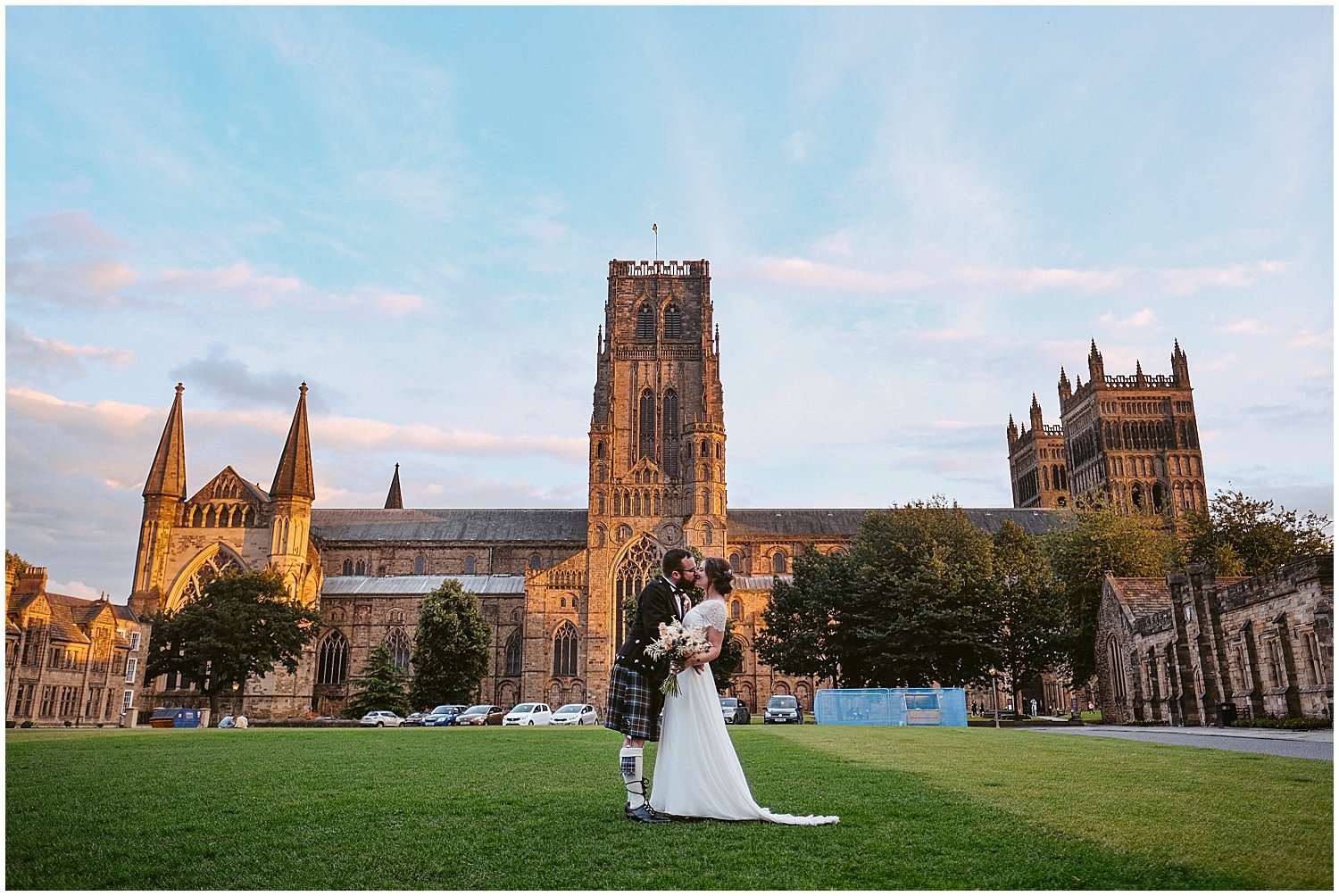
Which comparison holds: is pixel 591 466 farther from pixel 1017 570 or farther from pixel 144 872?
pixel 144 872

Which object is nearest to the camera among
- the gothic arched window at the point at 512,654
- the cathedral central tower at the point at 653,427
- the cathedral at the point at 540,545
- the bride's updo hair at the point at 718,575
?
the bride's updo hair at the point at 718,575

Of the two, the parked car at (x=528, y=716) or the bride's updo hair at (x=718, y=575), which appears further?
the parked car at (x=528, y=716)

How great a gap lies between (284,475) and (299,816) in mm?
66437

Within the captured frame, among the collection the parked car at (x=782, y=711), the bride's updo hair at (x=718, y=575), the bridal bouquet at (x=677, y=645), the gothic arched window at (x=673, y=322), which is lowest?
the parked car at (x=782, y=711)

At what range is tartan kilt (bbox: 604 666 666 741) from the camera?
8195 mm

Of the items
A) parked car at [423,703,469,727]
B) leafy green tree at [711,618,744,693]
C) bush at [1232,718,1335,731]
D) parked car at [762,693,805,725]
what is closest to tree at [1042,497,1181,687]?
parked car at [762,693,805,725]

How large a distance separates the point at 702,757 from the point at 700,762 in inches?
1.8

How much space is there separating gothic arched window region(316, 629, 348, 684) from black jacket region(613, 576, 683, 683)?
67.9 metres

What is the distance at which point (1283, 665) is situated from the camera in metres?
25.6

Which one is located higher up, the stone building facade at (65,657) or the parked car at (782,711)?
the stone building facade at (65,657)

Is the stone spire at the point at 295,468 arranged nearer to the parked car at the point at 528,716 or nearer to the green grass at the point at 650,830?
the parked car at the point at 528,716

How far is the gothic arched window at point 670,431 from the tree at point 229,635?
31787mm

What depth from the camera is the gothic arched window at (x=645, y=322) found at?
3226 inches

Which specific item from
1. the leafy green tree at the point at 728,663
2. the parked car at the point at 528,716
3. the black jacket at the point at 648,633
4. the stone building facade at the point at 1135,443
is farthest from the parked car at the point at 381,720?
the stone building facade at the point at 1135,443
